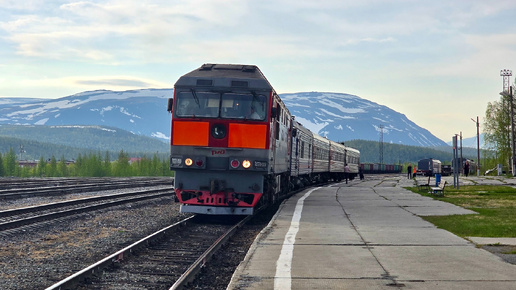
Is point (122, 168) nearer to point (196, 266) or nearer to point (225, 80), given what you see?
point (225, 80)

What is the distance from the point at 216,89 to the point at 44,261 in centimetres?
740

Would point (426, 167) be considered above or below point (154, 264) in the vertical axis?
above

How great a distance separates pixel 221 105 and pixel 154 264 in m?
6.95

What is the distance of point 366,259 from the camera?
937 cm

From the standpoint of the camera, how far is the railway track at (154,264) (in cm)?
845

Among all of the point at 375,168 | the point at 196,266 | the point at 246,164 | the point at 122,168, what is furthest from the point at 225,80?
the point at 122,168

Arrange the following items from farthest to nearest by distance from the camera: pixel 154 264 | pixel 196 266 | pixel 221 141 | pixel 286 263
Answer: pixel 221 141, pixel 154 264, pixel 196 266, pixel 286 263

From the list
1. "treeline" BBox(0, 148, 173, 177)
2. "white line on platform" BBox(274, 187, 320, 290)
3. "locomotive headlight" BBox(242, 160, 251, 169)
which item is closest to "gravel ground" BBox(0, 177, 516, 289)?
"white line on platform" BBox(274, 187, 320, 290)

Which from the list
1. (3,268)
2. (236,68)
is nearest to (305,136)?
(236,68)

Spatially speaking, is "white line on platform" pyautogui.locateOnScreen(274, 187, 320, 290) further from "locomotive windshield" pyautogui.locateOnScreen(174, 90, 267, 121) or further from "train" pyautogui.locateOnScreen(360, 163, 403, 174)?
"train" pyautogui.locateOnScreen(360, 163, 403, 174)

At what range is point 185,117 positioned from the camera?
1638 cm

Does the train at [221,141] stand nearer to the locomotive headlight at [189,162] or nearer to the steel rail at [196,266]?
the locomotive headlight at [189,162]

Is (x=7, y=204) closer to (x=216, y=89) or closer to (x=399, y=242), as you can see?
(x=216, y=89)

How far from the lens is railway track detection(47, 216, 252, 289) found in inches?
333
